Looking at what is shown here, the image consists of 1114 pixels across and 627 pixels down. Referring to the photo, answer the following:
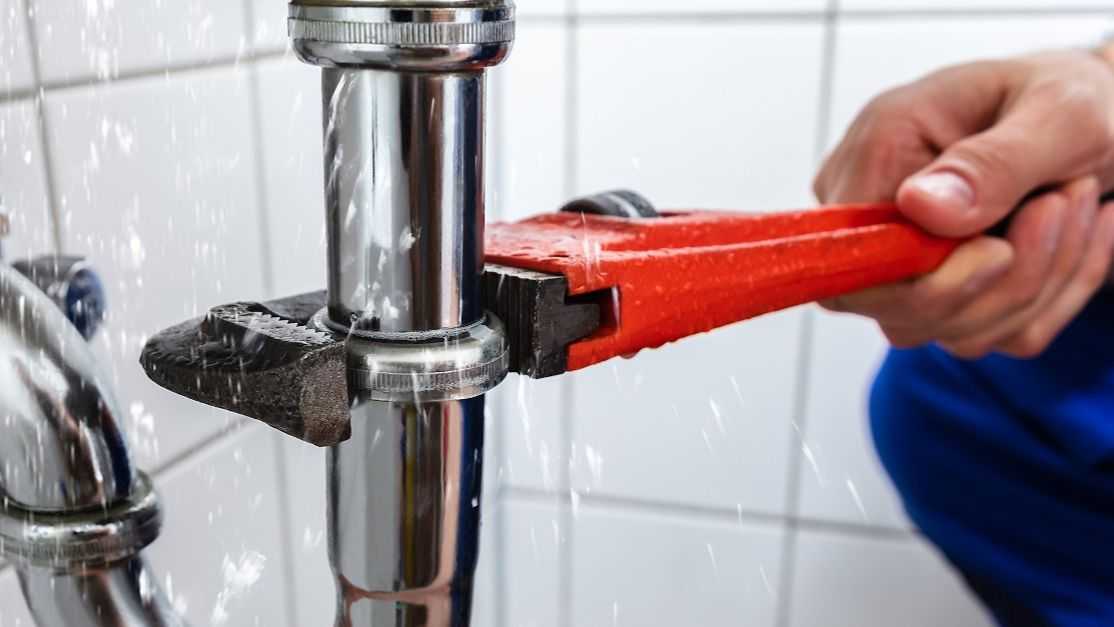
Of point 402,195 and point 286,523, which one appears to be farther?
point 286,523

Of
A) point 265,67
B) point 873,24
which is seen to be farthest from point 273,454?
point 873,24

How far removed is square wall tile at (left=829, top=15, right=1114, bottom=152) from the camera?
1.93ft

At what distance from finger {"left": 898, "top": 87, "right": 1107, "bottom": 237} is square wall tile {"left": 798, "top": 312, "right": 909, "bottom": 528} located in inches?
9.1

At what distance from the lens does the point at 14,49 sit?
26cm

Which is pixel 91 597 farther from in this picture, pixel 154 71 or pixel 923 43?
pixel 923 43

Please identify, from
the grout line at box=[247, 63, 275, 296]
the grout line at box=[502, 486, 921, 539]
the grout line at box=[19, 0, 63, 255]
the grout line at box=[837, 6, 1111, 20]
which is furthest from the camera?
the grout line at box=[502, 486, 921, 539]

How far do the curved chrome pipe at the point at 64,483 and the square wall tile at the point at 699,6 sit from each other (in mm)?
470

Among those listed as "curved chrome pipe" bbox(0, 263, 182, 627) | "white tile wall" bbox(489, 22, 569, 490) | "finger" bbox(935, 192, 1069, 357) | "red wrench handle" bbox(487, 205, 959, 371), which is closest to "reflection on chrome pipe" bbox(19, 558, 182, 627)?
"curved chrome pipe" bbox(0, 263, 182, 627)

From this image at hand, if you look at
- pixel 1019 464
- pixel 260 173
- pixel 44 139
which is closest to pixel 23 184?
pixel 44 139

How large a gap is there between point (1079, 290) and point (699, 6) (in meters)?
0.27

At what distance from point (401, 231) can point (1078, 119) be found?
1.11 ft

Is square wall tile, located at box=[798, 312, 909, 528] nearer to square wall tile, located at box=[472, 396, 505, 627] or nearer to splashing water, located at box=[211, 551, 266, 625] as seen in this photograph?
square wall tile, located at box=[472, 396, 505, 627]

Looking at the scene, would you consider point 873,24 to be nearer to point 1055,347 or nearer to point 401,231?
point 1055,347

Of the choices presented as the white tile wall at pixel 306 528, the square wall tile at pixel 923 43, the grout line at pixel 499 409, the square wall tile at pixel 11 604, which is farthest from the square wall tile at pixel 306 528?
the square wall tile at pixel 923 43
